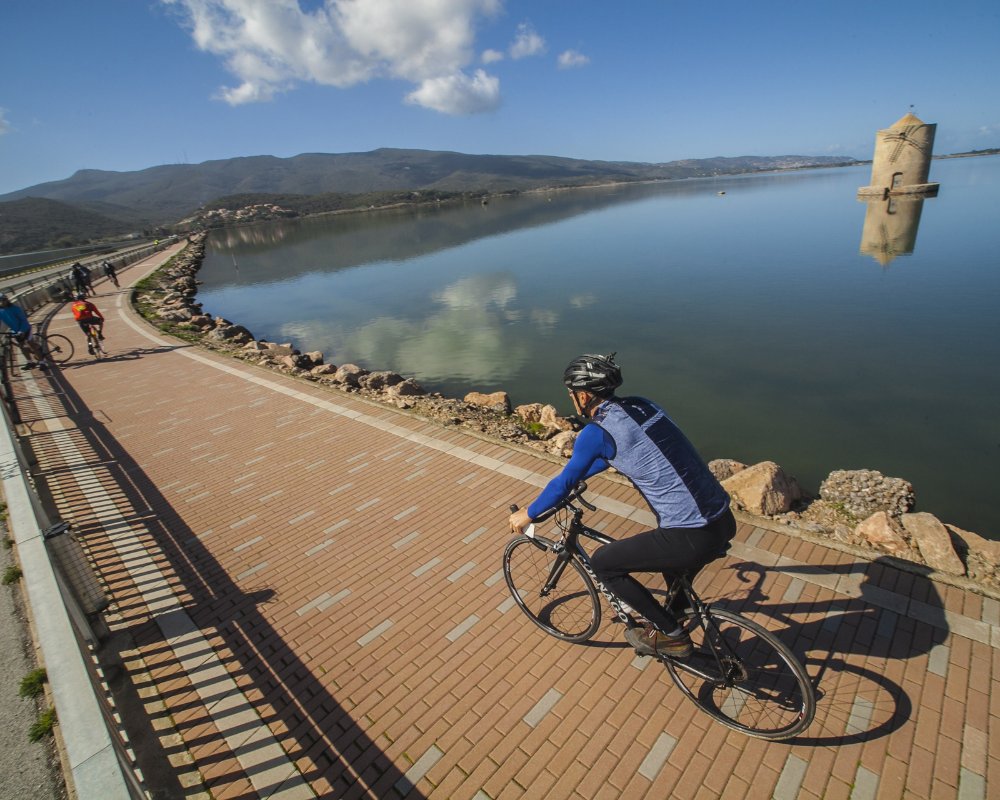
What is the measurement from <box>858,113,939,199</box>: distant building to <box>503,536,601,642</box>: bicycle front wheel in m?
71.9

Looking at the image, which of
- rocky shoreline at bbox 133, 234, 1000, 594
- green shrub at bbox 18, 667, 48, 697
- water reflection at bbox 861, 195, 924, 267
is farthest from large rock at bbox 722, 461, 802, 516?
water reflection at bbox 861, 195, 924, 267

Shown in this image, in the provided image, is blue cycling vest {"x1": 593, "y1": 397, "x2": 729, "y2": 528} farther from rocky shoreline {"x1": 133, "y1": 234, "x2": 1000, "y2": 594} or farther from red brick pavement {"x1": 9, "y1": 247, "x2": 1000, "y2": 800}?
rocky shoreline {"x1": 133, "y1": 234, "x2": 1000, "y2": 594}

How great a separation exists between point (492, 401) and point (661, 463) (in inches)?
374

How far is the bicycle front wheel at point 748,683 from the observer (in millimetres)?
3176

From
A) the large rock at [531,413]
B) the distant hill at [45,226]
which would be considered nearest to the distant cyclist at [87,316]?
the large rock at [531,413]

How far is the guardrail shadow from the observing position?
3510 mm

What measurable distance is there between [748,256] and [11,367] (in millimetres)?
36632

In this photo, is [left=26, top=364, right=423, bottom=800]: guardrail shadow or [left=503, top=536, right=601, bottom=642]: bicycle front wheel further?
[left=503, top=536, right=601, bottom=642]: bicycle front wheel

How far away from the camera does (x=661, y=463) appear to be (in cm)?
299

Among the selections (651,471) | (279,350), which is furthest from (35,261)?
(651,471)

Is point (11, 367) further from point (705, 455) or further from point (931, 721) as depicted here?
point (931, 721)

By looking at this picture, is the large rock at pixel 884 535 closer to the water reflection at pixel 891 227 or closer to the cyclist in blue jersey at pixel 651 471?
the cyclist in blue jersey at pixel 651 471

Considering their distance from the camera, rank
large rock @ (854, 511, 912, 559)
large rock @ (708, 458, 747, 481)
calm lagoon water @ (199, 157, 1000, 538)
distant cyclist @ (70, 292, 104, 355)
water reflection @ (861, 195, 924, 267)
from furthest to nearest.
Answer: water reflection @ (861, 195, 924, 267)
distant cyclist @ (70, 292, 104, 355)
calm lagoon water @ (199, 157, 1000, 538)
large rock @ (708, 458, 747, 481)
large rock @ (854, 511, 912, 559)

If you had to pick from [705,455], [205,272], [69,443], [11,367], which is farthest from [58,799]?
[205,272]
